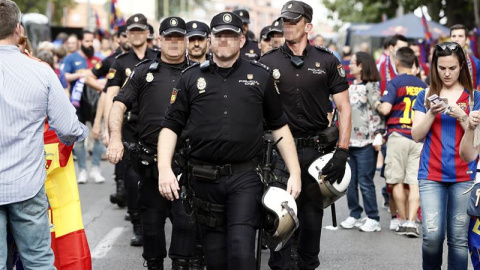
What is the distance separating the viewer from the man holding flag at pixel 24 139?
16.8 feet

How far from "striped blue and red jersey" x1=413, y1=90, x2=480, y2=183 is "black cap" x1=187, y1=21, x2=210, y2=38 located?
2346mm

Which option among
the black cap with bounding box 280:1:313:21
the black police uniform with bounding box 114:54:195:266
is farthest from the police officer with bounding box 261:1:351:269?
the black police uniform with bounding box 114:54:195:266

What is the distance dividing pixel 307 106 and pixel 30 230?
102 inches

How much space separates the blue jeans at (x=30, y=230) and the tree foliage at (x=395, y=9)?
3001 cm

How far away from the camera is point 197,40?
797 centimetres

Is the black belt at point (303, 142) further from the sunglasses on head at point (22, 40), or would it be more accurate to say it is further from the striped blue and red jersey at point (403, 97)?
the striped blue and red jersey at point (403, 97)

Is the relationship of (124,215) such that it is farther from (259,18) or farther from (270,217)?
(259,18)

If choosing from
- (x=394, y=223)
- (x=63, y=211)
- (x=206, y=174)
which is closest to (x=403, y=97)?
(x=394, y=223)

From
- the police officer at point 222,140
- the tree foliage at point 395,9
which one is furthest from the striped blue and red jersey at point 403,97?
the tree foliage at point 395,9

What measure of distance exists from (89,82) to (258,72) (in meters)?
6.14

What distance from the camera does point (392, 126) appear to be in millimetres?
10086

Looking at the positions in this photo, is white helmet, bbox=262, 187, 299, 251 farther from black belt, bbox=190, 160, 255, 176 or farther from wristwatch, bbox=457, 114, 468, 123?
wristwatch, bbox=457, 114, 468, 123

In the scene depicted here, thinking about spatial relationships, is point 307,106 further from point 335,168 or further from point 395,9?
point 395,9

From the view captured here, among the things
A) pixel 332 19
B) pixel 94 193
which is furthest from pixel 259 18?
pixel 94 193
